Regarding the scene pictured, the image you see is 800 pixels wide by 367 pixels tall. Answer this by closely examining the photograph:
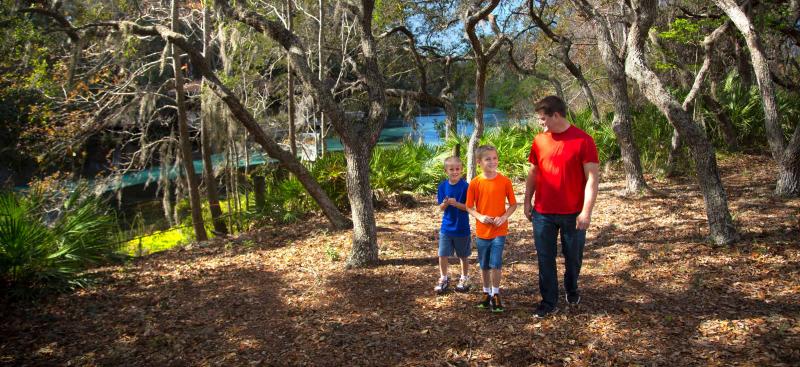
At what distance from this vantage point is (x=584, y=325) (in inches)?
153

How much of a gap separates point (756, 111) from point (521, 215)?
6637mm

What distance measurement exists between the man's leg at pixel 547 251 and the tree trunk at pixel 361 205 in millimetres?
2290

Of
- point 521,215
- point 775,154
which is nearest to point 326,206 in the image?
point 521,215

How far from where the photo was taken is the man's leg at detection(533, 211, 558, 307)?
12.5 ft

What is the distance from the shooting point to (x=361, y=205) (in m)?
5.77

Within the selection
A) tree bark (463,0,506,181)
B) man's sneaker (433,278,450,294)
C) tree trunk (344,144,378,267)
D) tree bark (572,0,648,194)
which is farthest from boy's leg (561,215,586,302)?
tree bark (572,0,648,194)

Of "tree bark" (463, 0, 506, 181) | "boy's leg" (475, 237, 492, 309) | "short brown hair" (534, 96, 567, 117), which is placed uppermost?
"tree bark" (463, 0, 506, 181)

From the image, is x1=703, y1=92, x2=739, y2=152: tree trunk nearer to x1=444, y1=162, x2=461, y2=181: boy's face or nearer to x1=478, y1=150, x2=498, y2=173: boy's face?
x1=444, y1=162, x2=461, y2=181: boy's face

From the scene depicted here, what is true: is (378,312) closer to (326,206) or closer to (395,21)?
(326,206)

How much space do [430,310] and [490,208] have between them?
1031mm

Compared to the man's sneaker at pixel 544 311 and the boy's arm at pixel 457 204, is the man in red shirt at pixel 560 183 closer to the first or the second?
the man's sneaker at pixel 544 311

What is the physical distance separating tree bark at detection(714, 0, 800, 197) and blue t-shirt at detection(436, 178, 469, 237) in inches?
167

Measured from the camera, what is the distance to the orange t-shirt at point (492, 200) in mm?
4027

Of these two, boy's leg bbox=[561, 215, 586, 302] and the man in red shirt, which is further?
boy's leg bbox=[561, 215, 586, 302]
